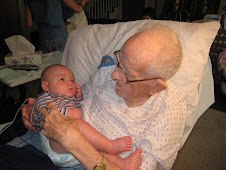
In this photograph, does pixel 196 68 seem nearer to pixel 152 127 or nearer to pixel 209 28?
pixel 209 28

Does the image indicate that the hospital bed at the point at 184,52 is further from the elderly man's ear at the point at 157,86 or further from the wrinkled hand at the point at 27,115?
the wrinkled hand at the point at 27,115

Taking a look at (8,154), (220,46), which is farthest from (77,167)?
(220,46)

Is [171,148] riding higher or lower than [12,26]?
lower

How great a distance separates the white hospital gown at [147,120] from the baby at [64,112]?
0.25 feet

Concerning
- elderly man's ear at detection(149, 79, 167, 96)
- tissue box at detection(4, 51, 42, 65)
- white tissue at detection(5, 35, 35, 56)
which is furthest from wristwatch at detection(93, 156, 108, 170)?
white tissue at detection(5, 35, 35, 56)

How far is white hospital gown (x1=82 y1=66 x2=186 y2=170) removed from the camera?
1.01 metres

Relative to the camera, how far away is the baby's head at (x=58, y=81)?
1.26m

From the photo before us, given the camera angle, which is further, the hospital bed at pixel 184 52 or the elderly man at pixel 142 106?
the hospital bed at pixel 184 52

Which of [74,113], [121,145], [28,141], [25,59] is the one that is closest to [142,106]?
[121,145]

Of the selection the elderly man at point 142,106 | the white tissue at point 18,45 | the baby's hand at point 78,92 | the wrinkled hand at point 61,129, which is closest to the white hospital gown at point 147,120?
the elderly man at point 142,106

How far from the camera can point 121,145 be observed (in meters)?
1.00

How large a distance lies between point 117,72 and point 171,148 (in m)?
0.52

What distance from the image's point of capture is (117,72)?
1.06 m

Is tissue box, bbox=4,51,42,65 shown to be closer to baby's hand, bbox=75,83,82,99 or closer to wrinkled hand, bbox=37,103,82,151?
baby's hand, bbox=75,83,82,99
